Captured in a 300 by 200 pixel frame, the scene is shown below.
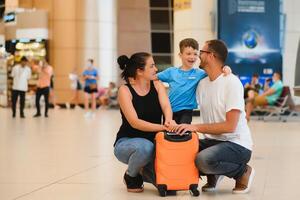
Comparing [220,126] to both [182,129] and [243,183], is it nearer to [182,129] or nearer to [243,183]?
[182,129]

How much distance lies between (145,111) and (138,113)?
Result: 0.07 metres

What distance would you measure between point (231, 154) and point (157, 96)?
2.90 feet

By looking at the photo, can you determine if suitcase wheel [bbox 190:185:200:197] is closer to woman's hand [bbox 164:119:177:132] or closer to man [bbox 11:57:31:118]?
woman's hand [bbox 164:119:177:132]

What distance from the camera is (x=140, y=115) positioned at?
21.0 ft

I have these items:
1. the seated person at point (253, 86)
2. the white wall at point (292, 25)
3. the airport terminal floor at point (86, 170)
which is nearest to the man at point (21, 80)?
the seated person at point (253, 86)

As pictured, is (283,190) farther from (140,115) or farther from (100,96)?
(100,96)

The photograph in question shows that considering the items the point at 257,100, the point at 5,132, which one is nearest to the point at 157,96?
the point at 5,132

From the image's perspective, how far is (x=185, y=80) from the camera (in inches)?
271

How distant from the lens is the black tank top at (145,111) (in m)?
6.42

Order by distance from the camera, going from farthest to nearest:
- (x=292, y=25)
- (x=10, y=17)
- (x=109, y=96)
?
(x=10, y=17)
(x=109, y=96)
(x=292, y=25)

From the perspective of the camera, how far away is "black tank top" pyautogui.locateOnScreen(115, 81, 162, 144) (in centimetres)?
642

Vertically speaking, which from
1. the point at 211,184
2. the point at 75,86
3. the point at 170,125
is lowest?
the point at 75,86

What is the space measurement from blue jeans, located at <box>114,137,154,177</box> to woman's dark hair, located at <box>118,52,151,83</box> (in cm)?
62

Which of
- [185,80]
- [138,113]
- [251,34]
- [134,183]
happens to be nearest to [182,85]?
[185,80]
